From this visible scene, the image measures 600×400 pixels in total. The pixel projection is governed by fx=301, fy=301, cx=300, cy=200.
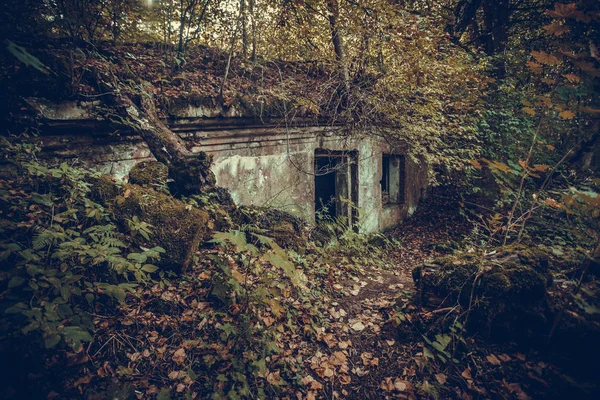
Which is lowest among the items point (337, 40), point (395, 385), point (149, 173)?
point (395, 385)

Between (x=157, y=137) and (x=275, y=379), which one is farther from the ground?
(x=157, y=137)

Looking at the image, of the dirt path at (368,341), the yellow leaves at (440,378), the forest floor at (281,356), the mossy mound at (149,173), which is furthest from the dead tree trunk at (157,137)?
the yellow leaves at (440,378)

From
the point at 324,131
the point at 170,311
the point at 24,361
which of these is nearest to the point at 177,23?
the point at 324,131

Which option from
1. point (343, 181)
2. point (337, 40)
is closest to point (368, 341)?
point (343, 181)

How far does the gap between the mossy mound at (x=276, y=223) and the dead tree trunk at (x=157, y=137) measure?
0.76 m

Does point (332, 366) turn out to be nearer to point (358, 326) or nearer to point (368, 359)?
point (368, 359)

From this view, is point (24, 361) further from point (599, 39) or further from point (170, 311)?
point (599, 39)

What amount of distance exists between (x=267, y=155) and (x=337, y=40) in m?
3.50

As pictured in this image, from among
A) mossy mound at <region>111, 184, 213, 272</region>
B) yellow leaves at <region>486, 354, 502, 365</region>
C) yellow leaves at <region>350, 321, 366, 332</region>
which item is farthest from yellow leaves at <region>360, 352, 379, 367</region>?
mossy mound at <region>111, 184, 213, 272</region>

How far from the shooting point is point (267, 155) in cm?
600

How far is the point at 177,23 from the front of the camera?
22.2 feet

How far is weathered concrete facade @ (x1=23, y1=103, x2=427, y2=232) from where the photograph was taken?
386cm

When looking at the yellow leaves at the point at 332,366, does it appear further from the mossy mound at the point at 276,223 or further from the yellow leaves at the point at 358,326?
the mossy mound at the point at 276,223

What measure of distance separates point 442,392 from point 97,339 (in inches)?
116
